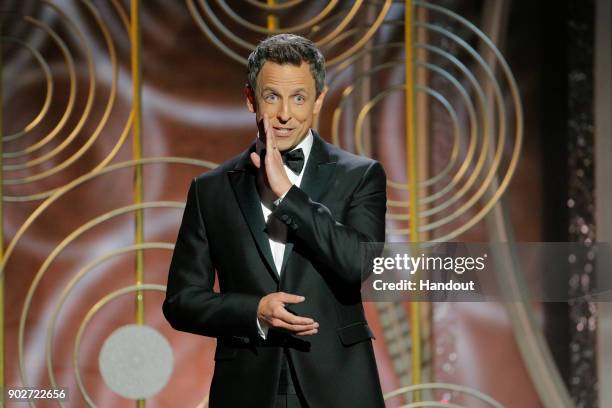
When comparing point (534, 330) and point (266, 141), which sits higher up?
point (266, 141)

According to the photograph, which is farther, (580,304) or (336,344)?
(580,304)

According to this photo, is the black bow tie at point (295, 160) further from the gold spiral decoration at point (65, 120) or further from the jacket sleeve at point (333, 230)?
the gold spiral decoration at point (65, 120)

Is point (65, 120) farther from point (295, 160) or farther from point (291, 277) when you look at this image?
point (291, 277)

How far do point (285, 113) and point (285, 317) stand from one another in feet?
1.30

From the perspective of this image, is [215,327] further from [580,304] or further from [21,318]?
[580,304]

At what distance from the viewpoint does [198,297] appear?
1707 millimetres

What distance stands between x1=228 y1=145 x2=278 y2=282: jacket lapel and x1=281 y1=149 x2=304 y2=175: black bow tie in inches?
2.7

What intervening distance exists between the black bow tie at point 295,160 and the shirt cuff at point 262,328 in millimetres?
310

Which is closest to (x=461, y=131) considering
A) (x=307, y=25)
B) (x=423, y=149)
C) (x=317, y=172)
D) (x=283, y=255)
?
(x=423, y=149)

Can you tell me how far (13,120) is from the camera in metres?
3.05

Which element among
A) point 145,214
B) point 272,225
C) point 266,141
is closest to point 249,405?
point 272,225

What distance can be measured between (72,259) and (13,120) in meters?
0.51

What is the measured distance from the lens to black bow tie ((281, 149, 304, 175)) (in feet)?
5.81

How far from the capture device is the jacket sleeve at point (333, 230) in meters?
1.59
